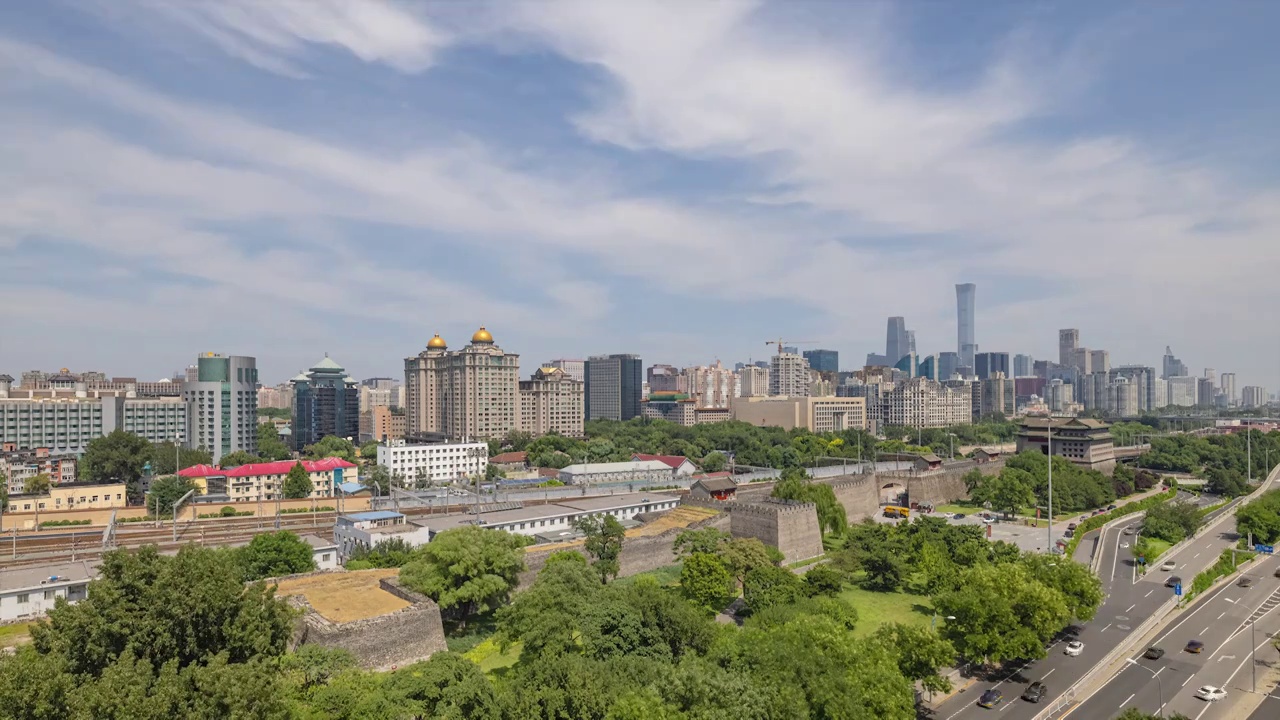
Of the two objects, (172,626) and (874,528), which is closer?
(172,626)

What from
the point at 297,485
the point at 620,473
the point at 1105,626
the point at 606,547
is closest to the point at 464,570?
the point at 606,547

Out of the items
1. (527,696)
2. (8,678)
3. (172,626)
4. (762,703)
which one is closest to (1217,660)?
(762,703)

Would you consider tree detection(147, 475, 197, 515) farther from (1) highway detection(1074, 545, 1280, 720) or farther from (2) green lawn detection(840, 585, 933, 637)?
(1) highway detection(1074, 545, 1280, 720)

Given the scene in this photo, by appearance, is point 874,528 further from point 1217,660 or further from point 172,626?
point 172,626

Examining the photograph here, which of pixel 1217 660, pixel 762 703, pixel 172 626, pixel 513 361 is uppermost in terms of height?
pixel 513 361

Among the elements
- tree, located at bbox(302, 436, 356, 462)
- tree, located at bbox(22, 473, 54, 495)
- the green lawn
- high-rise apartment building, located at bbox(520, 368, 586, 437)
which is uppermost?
high-rise apartment building, located at bbox(520, 368, 586, 437)

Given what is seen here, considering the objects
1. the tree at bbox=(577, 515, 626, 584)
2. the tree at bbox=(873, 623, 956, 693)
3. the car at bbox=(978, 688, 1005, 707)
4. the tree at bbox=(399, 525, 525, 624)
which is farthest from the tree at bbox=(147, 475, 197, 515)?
the car at bbox=(978, 688, 1005, 707)

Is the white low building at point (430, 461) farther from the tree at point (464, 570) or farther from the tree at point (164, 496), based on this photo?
the tree at point (464, 570)

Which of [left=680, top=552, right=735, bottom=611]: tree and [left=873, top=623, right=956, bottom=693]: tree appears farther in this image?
[left=680, top=552, right=735, bottom=611]: tree
